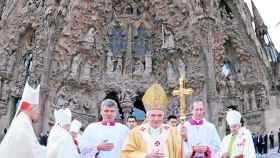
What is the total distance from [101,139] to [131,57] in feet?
37.5

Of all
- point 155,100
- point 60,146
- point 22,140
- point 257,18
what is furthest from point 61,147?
point 257,18

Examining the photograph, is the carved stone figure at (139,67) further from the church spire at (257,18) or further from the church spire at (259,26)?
the church spire at (257,18)

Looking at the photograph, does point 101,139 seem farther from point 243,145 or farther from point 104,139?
point 243,145

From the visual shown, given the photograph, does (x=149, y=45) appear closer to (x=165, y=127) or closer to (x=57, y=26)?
(x=57, y=26)

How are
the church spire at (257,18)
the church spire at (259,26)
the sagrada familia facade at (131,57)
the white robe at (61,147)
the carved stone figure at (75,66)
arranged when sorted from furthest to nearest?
1. the church spire at (257,18)
2. the church spire at (259,26)
3. the carved stone figure at (75,66)
4. the sagrada familia facade at (131,57)
5. the white robe at (61,147)

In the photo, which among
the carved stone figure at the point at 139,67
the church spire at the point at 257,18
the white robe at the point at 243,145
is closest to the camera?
the white robe at the point at 243,145

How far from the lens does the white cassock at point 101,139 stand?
461cm

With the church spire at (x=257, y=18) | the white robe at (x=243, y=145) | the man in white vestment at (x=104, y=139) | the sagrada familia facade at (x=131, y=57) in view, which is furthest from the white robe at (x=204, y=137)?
the church spire at (x=257, y=18)

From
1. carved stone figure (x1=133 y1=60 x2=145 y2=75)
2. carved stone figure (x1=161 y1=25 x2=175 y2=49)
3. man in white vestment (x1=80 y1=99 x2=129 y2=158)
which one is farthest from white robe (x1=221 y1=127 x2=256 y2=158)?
carved stone figure (x1=133 y1=60 x2=145 y2=75)

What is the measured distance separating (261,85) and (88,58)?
728cm

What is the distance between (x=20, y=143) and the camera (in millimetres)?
3105

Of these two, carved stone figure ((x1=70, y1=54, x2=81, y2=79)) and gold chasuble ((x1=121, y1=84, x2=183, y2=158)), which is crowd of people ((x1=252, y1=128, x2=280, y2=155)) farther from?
gold chasuble ((x1=121, y1=84, x2=183, y2=158))

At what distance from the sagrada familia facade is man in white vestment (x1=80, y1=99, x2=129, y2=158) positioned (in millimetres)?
8855

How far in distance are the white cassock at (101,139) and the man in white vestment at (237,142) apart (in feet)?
5.70
